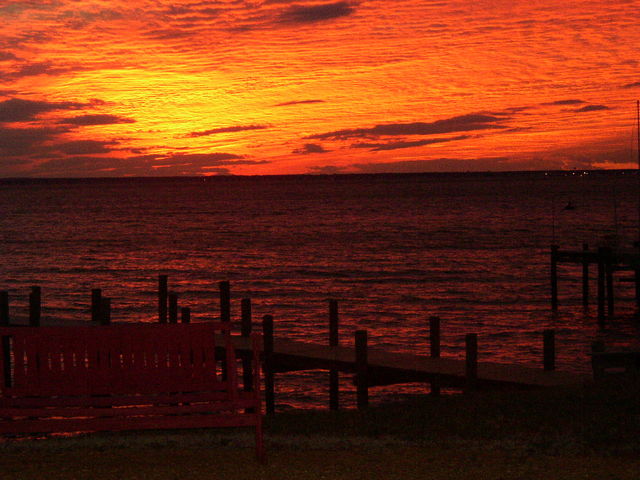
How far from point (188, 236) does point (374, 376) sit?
218 feet

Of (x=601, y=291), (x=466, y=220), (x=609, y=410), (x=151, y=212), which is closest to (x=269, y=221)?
(x=466, y=220)

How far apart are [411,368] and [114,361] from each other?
31.1 feet

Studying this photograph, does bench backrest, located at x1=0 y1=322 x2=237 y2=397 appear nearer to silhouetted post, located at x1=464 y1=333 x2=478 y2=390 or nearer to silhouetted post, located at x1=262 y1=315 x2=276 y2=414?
silhouetted post, located at x1=464 y1=333 x2=478 y2=390

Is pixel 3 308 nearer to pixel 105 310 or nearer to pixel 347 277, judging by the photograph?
pixel 105 310

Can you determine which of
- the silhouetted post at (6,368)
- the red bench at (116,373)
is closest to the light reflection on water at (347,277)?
the silhouetted post at (6,368)

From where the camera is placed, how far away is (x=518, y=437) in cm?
849

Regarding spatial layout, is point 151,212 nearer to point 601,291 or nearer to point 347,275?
point 347,275

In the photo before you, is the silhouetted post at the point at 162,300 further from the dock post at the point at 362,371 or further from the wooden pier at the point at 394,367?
the dock post at the point at 362,371

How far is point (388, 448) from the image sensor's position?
27.0 ft

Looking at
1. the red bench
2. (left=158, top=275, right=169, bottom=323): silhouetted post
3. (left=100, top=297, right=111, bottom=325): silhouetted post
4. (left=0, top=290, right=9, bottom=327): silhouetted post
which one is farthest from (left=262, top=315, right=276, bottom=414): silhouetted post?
the red bench

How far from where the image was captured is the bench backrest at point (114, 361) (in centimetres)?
743

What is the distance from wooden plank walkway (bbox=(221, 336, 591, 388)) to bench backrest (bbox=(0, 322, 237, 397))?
875cm

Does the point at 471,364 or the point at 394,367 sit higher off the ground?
the point at 471,364

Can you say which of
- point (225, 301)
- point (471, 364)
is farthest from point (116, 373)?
point (225, 301)
